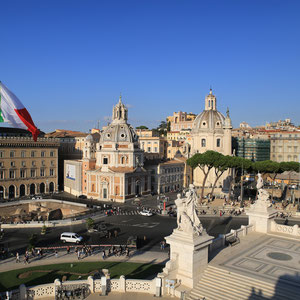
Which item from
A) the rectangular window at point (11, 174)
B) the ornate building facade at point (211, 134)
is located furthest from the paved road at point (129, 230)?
the ornate building facade at point (211, 134)

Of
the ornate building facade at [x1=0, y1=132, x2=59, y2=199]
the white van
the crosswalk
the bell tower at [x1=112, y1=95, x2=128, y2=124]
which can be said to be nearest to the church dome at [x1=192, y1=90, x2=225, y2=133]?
the bell tower at [x1=112, y1=95, x2=128, y2=124]

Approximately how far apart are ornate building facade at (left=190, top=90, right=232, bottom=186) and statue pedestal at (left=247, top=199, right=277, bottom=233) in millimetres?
45502

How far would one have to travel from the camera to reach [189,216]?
17141 mm

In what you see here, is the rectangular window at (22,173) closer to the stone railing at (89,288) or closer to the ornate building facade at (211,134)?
the ornate building facade at (211,134)

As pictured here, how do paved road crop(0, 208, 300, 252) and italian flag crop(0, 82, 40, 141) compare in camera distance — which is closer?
italian flag crop(0, 82, 40, 141)

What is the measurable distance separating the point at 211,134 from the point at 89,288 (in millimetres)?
56896

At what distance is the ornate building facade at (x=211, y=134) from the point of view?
7088 centimetres

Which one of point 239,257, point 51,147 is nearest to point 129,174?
point 51,147

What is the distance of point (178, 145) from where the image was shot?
93.8 meters

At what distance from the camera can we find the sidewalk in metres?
24.8

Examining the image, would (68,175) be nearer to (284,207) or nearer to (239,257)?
(284,207)

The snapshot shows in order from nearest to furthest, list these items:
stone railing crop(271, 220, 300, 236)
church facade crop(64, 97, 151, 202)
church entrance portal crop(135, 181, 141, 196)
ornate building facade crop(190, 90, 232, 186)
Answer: stone railing crop(271, 220, 300, 236) < church facade crop(64, 97, 151, 202) < church entrance portal crop(135, 181, 141, 196) < ornate building facade crop(190, 90, 232, 186)

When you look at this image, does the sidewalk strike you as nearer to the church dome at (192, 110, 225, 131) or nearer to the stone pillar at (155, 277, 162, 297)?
the stone pillar at (155, 277, 162, 297)

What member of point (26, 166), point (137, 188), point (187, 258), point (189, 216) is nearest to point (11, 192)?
point (26, 166)
